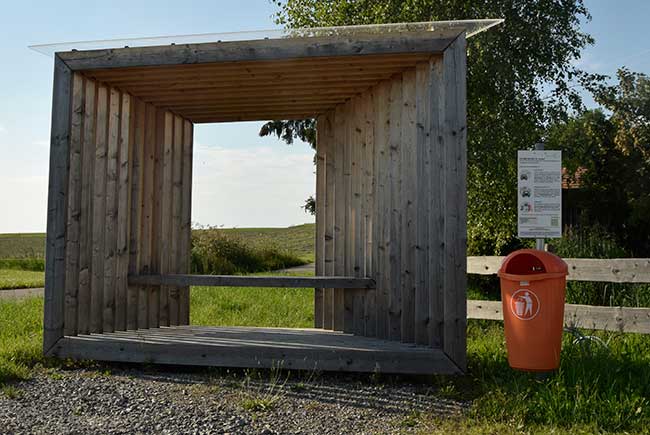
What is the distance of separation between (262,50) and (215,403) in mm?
2903

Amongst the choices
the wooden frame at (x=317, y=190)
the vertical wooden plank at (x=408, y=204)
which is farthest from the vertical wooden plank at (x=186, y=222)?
the vertical wooden plank at (x=408, y=204)

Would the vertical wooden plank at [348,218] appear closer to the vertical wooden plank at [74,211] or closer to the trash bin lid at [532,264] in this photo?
the trash bin lid at [532,264]

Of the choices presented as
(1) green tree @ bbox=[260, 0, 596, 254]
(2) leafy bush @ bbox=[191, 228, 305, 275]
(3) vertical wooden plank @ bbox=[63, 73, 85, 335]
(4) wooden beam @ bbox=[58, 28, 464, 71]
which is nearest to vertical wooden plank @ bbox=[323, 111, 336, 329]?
(4) wooden beam @ bbox=[58, 28, 464, 71]

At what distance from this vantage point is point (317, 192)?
753cm

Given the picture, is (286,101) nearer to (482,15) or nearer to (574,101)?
(482,15)

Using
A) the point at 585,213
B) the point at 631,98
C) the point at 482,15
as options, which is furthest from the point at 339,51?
the point at 631,98

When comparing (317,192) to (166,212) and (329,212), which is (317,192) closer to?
(329,212)

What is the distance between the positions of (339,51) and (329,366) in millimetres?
2603

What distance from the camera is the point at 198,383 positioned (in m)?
5.42

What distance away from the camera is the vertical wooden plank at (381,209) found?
252 inches

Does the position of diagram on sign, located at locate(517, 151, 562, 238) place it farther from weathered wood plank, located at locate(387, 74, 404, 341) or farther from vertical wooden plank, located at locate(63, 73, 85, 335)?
vertical wooden plank, located at locate(63, 73, 85, 335)

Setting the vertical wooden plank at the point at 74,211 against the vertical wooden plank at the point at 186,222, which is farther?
the vertical wooden plank at the point at 186,222

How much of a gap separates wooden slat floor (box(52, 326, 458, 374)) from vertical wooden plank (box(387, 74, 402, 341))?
0.93ft

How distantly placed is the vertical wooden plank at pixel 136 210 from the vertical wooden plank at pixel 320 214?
6.10 ft
